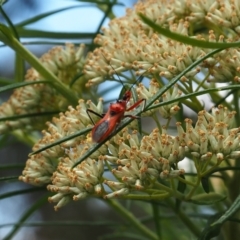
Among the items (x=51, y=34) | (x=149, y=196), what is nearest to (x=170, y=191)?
(x=149, y=196)

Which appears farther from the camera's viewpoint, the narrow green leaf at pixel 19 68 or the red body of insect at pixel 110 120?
the narrow green leaf at pixel 19 68

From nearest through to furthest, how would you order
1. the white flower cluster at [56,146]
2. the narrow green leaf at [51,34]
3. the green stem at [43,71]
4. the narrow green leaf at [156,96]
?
the narrow green leaf at [156,96] → the white flower cluster at [56,146] → the green stem at [43,71] → the narrow green leaf at [51,34]

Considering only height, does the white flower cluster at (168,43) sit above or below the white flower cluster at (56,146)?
above

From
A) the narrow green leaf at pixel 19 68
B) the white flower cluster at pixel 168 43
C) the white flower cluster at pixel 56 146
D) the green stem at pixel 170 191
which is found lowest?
the green stem at pixel 170 191

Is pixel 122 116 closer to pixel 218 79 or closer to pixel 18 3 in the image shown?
pixel 218 79

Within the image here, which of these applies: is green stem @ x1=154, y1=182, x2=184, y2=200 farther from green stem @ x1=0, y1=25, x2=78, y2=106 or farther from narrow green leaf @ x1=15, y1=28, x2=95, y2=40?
narrow green leaf @ x1=15, y1=28, x2=95, y2=40

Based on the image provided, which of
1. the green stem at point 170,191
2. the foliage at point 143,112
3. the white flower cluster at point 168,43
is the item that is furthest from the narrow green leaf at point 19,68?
the green stem at point 170,191

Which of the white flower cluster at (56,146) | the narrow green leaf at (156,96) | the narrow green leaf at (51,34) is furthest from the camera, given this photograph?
the narrow green leaf at (51,34)

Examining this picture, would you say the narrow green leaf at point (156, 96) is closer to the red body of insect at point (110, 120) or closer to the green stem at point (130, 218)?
the red body of insect at point (110, 120)
